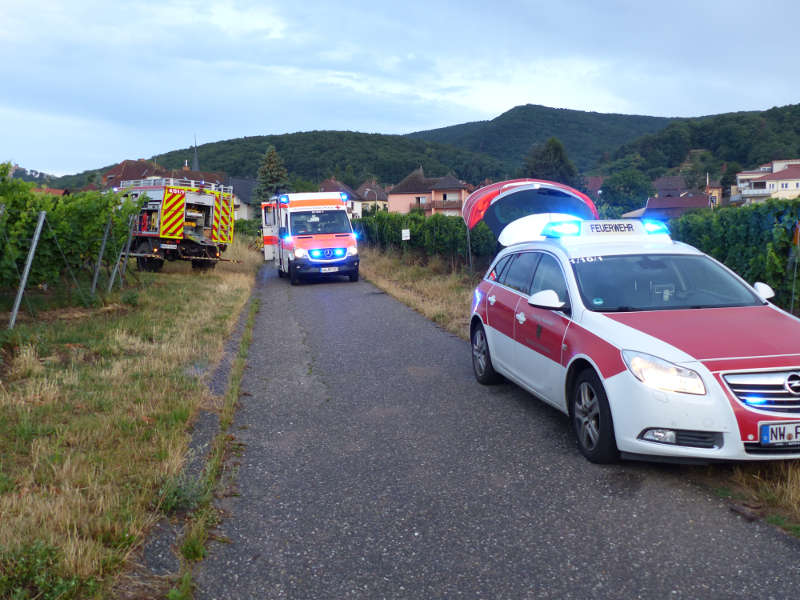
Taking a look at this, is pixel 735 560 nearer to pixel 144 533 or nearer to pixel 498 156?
pixel 144 533

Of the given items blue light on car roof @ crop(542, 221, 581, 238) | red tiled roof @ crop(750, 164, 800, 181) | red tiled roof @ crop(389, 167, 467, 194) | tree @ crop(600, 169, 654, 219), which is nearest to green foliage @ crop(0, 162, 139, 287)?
blue light on car roof @ crop(542, 221, 581, 238)

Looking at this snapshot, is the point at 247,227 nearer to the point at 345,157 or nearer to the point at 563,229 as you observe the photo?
the point at 563,229

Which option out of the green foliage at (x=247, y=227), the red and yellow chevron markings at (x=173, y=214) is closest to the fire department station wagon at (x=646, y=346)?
the red and yellow chevron markings at (x=173, y=214)

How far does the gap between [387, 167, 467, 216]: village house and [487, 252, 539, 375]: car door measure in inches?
3633

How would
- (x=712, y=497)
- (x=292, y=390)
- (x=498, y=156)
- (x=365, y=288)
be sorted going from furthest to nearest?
(x=498, y=156), (x=365, y=288), (x=292, y=390), (x=712, y=497)

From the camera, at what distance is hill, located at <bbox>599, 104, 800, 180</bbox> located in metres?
93.1

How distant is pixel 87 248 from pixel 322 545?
1195 cm

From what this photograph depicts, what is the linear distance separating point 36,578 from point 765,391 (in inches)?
166

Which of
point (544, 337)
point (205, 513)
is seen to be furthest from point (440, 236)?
point (205, 513)

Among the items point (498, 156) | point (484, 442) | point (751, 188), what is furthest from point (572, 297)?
point (498, 156)

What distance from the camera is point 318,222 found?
2291 centimetres

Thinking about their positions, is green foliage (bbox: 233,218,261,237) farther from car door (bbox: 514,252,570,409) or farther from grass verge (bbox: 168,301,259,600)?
car door (bbox: 514,252,570,409)

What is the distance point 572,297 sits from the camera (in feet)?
19.5

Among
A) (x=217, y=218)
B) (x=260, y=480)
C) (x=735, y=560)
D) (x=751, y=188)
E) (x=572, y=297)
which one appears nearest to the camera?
(x=735, y=560)
